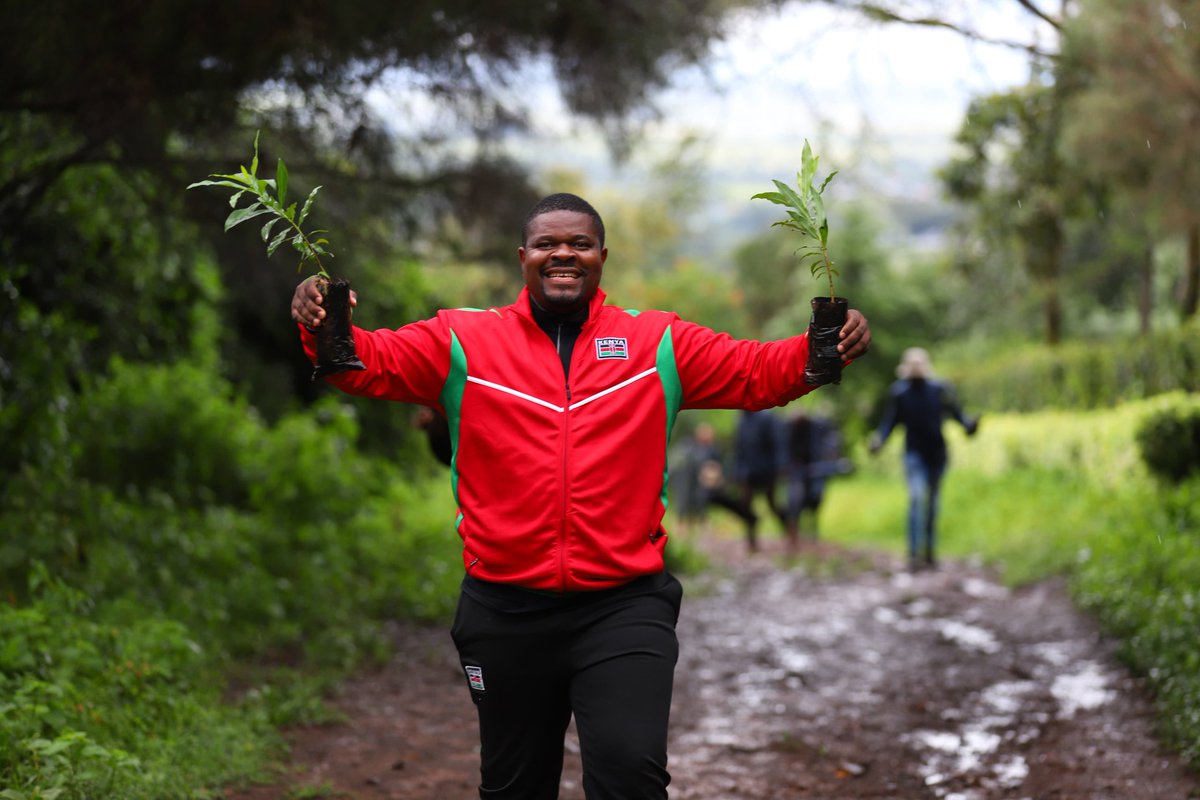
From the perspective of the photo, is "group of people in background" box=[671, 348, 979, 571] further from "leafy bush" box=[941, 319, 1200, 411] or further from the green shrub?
"leafy bush" box=[941, 319, 1200, 411]

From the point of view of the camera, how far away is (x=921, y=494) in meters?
12.2

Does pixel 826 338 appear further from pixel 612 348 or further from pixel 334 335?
Answer: pixel 334 335

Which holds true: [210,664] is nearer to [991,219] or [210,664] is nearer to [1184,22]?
[1184,22]

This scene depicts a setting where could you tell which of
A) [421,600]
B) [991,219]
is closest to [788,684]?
[421,600]

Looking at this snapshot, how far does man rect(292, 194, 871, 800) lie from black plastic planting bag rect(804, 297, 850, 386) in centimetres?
5

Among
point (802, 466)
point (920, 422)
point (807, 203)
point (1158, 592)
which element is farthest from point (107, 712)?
point (802, 466)

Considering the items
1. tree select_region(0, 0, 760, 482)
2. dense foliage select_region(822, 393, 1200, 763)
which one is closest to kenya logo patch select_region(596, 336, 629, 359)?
dense foliage select_region(822, 393, 1200, 763)

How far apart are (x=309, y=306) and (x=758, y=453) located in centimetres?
1213

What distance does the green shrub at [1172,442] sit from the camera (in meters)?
11.4

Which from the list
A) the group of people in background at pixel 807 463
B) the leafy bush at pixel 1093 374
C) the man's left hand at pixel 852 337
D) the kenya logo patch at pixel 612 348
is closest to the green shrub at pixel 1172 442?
the leafy bush at pixel 1093 374

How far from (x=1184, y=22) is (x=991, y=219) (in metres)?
10.8

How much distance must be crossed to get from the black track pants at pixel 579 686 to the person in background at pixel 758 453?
37.4ft

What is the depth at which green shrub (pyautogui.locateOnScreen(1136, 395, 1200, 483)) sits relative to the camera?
11.4 m

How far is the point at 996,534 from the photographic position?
582 inches
